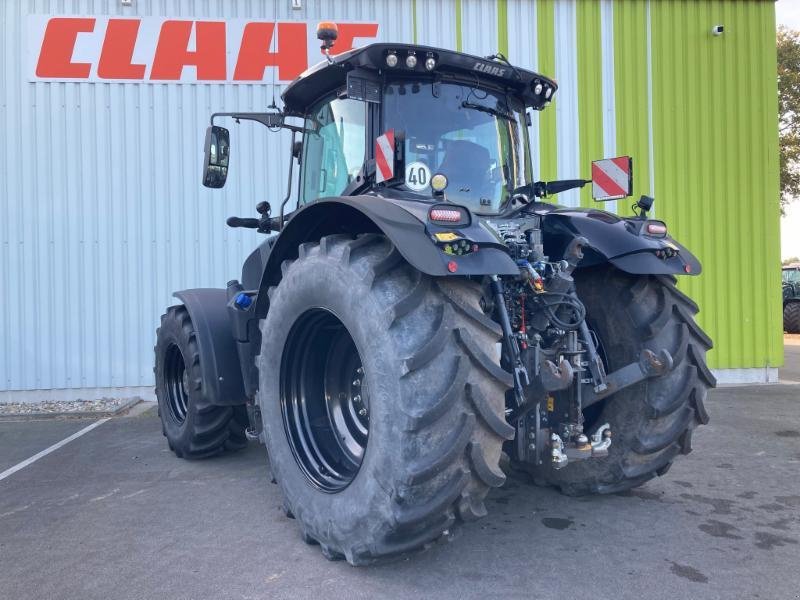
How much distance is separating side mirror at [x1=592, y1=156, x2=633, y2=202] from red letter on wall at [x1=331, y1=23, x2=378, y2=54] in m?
4.91

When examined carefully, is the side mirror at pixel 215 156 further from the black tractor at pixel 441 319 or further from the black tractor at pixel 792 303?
the black tractor at pixel 792 303

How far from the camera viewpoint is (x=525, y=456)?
3.10m

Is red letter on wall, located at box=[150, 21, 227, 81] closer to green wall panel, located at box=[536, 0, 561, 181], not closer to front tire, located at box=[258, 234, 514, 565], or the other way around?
green wall panel, located at box=[536, 0, 561, 181]

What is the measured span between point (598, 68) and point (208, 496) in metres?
7.44

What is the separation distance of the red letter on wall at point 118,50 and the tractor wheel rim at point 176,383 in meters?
4.38

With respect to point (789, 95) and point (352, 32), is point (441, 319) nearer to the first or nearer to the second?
point (352, 32)

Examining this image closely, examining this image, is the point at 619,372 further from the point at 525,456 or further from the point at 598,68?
the point at 598,68

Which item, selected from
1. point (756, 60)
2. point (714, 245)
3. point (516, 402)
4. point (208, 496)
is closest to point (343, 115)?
point (516, 402)

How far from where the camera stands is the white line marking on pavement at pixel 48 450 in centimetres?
498

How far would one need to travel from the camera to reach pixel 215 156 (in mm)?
4266

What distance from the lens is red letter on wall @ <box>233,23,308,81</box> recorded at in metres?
8.16

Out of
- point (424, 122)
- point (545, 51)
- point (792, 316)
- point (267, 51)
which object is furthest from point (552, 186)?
point (792, 316)

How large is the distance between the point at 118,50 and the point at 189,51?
861mm

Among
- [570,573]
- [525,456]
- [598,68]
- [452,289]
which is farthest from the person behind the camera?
[598,68]
